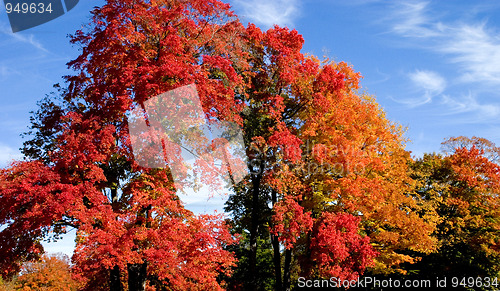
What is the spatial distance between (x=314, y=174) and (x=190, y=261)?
955 centimetres

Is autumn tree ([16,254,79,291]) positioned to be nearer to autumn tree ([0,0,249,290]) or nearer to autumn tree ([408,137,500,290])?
autumn tree ([0,0,249,290])

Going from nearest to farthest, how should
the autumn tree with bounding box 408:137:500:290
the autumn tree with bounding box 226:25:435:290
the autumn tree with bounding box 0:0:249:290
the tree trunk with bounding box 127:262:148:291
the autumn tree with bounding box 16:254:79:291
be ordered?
1. the autumn tree with bounding box 0:0:249:290
2. the tree trunk with bounding box 127:262:148:291
3. the autumn tree with bounding box 226:25:435:290
4. the autumn tree with bounding box 408:137:500:290
5. the autumn tree with bounding box 16:254:79:291

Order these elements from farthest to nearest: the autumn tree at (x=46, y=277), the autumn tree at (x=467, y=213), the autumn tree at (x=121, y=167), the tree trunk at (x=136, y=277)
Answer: the autumn tree at (x=46, y=277), the autumn tree at (x=467, y=213), the tree trunk at (x=136, y=277), the autumn tree at (x=121, y=167)

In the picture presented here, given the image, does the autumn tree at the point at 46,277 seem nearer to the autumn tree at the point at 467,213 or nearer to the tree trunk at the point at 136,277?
the tree trunk at the point at 136,277

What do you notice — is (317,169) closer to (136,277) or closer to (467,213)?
(136,277)

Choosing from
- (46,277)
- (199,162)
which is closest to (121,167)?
(199,162)

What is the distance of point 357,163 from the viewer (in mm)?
19656

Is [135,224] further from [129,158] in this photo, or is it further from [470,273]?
[470,273]

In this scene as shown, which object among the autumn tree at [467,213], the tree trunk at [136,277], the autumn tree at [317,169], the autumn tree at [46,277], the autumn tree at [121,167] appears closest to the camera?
the autumn tree at [121,167]

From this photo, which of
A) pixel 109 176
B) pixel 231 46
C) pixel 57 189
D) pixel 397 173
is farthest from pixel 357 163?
pixel 57 189

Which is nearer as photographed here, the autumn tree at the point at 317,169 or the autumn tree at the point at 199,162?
the autumn tree at the point at 199,162

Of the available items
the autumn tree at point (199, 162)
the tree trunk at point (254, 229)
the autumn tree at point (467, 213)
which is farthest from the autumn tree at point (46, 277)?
the autumn tree at point (467, 213)

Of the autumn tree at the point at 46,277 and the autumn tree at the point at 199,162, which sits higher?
the autumn tree at the point at 199,162

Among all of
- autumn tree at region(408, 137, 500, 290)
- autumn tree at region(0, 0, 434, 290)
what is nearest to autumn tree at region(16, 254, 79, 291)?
autumn tree at region(0, 0, 434, 290)
